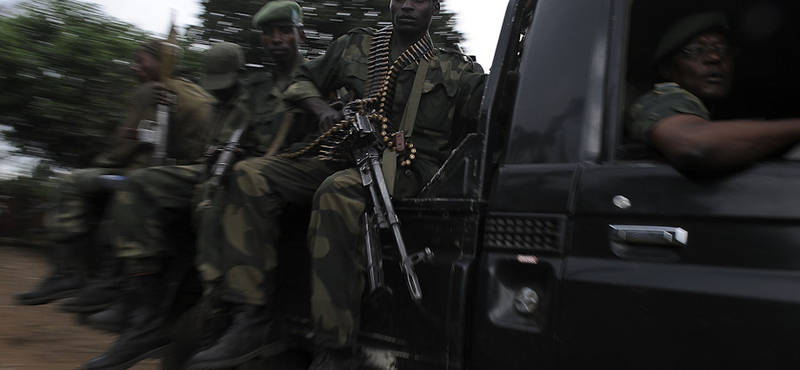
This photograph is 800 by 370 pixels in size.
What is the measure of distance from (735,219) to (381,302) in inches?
44.8

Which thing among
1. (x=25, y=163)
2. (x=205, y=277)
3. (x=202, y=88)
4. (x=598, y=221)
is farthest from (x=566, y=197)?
(x=25, y=163)

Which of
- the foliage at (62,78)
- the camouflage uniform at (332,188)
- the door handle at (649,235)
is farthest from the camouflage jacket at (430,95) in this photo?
the foliage at (62,78)

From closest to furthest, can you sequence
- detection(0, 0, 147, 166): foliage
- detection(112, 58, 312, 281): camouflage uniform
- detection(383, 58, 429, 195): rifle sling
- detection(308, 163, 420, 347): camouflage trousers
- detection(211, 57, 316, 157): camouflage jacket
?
detection(308, 163, 420, 347): camouflage trousers < detection(383, 58, 429, 195): rifle sling < detection(112, 58, 312, 281): camouflage uniform < detection(211, 57, 316, 157): camouflage jacket < detection(0, 0, 147, 166): foliage

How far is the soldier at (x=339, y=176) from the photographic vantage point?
218 cm

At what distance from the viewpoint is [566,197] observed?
170cm

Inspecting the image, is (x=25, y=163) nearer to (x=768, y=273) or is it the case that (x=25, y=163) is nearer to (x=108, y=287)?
(x=108, y=287)

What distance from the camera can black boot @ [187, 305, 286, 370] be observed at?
223cm

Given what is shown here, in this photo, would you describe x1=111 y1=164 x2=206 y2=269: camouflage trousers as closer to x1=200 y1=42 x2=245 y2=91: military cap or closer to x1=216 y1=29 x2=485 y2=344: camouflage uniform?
x1=216 y1=29 x2=485 y2=344: camouflage uniform

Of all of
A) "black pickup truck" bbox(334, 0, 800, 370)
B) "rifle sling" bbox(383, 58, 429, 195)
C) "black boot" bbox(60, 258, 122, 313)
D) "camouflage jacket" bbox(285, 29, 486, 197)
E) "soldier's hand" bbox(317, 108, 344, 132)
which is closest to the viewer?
"black pickup truck" bbox(334, 0, 800, 370)

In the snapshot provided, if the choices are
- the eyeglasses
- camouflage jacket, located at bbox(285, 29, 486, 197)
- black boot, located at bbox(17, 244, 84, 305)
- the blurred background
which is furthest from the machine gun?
the blurred background

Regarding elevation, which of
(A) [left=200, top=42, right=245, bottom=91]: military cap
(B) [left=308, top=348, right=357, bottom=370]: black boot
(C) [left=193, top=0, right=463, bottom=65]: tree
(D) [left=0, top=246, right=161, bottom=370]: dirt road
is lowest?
(D) [left=0, top=246, right=161, bottom=370]: dirt road

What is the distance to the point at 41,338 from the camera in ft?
16.6

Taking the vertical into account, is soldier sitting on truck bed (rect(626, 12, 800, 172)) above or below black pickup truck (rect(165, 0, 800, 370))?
above

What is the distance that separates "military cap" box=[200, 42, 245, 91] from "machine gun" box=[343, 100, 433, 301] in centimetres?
188
